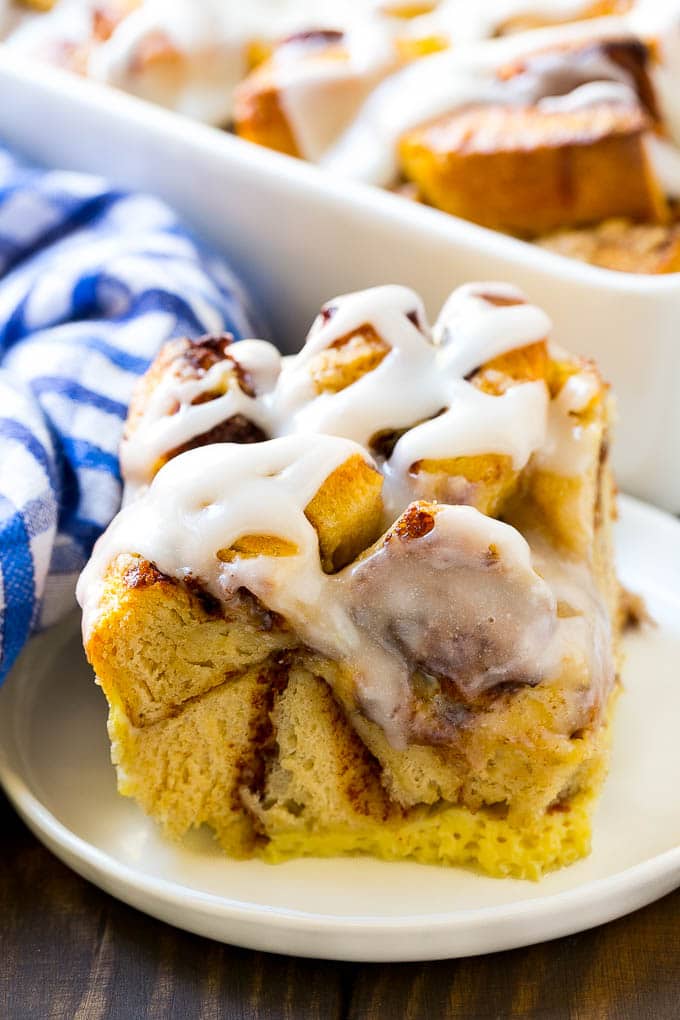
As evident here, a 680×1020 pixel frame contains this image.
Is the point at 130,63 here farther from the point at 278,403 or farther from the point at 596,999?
the point at 596,999

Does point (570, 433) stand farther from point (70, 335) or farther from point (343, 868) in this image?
point (70, 335)

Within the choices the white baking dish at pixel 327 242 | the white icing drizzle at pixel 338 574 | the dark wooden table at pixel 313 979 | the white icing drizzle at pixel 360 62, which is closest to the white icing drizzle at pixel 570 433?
the white icing drizzle at pixel 338 574

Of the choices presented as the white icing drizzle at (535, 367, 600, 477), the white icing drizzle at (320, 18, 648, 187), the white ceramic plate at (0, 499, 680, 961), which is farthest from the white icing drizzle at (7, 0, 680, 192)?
the white ceramic plate at (0, 499, 680, 961)

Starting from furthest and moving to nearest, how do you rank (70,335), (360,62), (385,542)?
(360,62) < (70,335) < (385,542)

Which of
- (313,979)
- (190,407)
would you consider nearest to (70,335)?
(190,407)

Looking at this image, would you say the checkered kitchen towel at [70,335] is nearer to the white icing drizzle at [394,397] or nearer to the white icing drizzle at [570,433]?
the white icing drizzle at [394,397]

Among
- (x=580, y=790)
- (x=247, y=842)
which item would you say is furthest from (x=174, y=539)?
(x=580, y=790)
